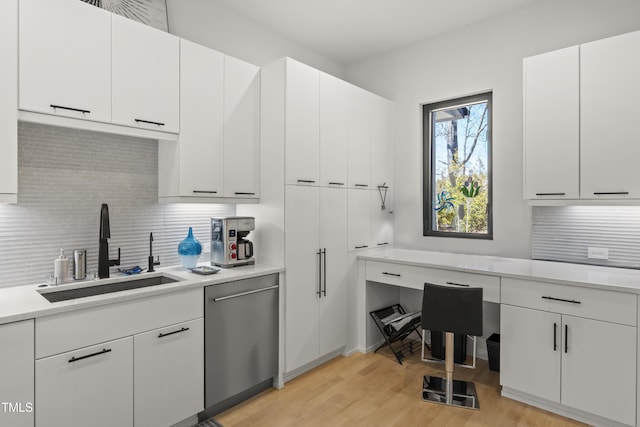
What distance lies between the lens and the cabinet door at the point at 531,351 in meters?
2.42

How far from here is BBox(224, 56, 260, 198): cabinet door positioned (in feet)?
9.12

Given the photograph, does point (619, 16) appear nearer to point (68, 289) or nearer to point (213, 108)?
point (213, 108)

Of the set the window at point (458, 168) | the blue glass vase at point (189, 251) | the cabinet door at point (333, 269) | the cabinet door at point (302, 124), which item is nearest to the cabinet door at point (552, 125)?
the window at point (458, 168)

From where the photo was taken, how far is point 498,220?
335cm

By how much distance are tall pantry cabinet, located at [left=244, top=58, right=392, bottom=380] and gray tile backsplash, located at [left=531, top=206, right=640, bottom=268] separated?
1.52 m

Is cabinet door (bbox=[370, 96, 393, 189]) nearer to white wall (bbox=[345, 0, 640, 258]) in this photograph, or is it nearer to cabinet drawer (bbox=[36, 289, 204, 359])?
white wall (bbox=[345, 0, 640, 258])

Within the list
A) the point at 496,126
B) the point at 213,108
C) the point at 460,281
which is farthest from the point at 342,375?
the point at 496,126

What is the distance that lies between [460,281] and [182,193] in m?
2.12

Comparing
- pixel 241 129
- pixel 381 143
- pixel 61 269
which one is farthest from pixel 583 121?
pixel 61 269

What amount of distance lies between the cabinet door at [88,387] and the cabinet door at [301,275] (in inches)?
45.5

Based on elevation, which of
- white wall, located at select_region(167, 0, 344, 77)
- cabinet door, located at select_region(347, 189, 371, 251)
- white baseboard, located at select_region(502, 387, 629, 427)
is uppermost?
white wall, located at select_region(167, 0, 344, 77)

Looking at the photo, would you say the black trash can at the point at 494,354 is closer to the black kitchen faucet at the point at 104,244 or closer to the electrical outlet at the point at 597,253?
the electrical outlet at the point at 597,253

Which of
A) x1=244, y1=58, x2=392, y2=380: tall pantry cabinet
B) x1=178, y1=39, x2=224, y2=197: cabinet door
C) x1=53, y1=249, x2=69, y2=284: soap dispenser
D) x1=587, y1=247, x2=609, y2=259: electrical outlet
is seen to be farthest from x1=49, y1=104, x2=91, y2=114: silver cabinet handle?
x1=587, y1=247, x2=609, y2=259: electrical outlet

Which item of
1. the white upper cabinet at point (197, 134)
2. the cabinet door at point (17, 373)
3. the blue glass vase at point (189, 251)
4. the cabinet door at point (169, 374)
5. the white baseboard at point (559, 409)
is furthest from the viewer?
the blue glass vase at point (189, 251)
